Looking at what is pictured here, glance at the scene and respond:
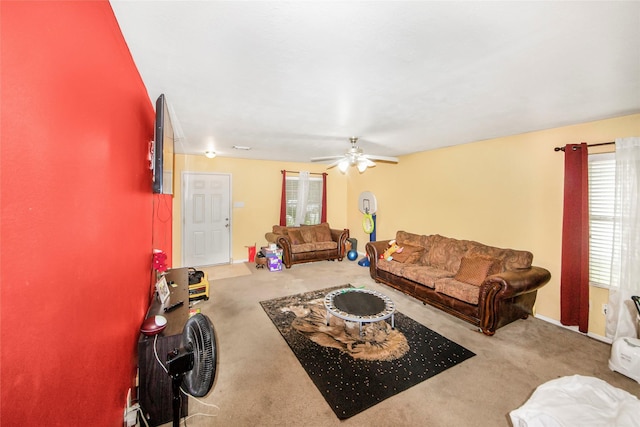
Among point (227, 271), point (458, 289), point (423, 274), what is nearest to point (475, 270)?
point (458, 289)

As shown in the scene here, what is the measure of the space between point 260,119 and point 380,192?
3.66m

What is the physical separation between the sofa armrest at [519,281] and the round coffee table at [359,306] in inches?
45.6

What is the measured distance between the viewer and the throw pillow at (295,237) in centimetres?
553

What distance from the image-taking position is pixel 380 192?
5.85 m

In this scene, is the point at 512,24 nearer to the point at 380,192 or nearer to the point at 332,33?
the point at 332,33

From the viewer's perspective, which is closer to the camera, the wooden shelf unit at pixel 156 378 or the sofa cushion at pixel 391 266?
the wooden shelf unit at pixel 156 378

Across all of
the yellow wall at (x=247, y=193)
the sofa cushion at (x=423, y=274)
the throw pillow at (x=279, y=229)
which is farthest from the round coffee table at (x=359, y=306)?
the yellow wall at (x=247, y=193)

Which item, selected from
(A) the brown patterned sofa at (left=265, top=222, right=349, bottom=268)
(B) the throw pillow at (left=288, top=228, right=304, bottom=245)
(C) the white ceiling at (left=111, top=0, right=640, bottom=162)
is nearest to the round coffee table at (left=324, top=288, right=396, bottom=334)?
(C) the white ceiling at (left=111, top=0, right=640, bottom=162)

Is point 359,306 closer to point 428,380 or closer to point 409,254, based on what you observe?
point 428,380

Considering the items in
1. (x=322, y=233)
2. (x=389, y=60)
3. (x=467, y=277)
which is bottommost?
(x=467, y=277)

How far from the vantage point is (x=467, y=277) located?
3254 millimetres

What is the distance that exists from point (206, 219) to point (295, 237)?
2.00 m

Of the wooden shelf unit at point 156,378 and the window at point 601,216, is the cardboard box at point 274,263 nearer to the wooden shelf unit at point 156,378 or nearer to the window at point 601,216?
the wooden shelf unit at point 156,378

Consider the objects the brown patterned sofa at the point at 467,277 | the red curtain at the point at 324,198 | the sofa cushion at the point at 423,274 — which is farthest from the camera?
the red curtain at the point at 324,198
